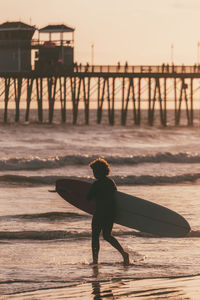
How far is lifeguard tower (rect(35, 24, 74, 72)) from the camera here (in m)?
58.0

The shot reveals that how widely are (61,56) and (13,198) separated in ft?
133

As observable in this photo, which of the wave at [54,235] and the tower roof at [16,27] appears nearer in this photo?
the wave at [54,235]

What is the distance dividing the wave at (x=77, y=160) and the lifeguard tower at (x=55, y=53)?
22.2 meters

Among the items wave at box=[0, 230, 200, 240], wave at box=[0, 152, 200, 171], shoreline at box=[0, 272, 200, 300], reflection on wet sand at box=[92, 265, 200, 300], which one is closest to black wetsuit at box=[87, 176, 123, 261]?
reflection on wet sand at box=[92, 265, 200, 300]

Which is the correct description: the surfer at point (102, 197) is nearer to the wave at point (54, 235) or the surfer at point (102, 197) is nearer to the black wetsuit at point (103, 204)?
the black wetsuit at point (103, 204)

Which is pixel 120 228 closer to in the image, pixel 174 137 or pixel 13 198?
pixel 13 198

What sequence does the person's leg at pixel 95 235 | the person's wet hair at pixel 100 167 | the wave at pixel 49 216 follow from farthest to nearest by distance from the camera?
the wave at pixel 49 216 → the person's leg at pixel 95 235 → the person's wet hair at pixel 100 167

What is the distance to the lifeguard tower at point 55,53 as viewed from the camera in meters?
58.0

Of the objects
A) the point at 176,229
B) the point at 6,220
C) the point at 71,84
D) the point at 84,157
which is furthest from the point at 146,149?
the point at 176,229

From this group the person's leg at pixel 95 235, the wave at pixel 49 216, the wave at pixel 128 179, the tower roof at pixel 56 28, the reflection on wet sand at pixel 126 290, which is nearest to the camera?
the reflection on wet sand at pixel 126 290

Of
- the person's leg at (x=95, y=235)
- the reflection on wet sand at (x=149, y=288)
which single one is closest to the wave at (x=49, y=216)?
the person's leg at (x=95, y=235)

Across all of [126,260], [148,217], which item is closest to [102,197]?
[126,260]

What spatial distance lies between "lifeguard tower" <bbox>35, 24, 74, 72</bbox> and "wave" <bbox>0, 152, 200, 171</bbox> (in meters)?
22.2

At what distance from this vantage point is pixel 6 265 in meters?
10.5
